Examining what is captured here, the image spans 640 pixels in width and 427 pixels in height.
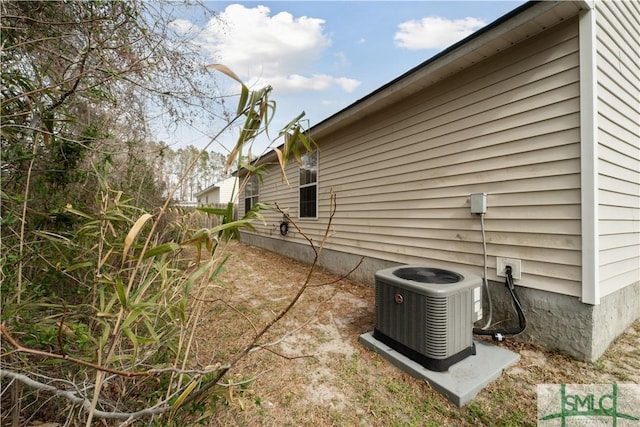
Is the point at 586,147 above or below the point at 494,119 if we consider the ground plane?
below

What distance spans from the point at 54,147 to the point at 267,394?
7.50 ft

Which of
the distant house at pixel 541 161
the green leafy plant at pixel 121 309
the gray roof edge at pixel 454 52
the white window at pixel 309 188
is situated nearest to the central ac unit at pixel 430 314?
the distant house at pixel 541 161

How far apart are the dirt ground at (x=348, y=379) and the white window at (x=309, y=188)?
11.2ft

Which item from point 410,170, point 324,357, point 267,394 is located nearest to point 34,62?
point 267,394

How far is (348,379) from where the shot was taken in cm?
216

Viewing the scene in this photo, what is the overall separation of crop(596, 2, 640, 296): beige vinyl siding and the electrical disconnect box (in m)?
0.87

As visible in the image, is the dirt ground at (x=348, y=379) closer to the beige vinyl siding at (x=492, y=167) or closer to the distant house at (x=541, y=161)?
the distant house at (x=541, y=161)

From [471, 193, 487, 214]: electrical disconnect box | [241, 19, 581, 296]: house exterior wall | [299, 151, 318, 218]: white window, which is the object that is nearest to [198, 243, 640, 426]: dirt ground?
[241, 19, 581, 296]: house exterior wall

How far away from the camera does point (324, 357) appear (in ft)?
8.09

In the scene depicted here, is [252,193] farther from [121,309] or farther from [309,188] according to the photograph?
[121,309]

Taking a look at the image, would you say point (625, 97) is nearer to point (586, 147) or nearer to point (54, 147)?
point (586, 147)

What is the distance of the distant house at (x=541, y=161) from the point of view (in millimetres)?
2275

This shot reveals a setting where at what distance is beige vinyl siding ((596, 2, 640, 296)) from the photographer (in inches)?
93.8

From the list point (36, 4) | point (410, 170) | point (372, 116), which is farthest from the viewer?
point (372, 116)
